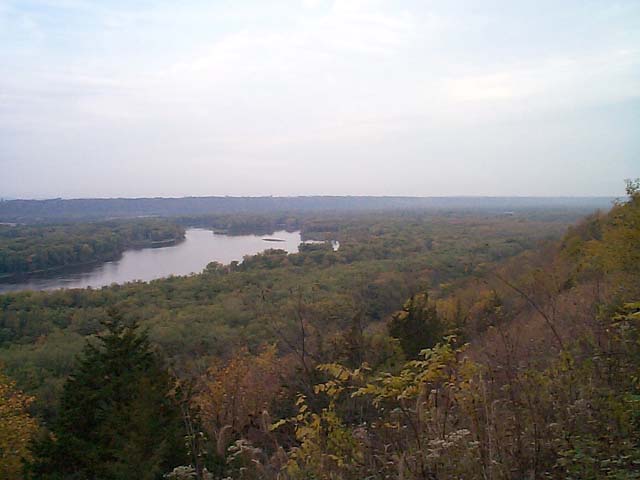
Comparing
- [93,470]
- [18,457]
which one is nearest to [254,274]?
[18,457]

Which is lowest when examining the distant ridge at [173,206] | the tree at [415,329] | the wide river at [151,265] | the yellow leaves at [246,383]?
the wide river at [151,265]

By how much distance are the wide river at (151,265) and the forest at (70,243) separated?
6.58 feet

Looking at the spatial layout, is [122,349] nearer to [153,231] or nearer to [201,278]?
[201,278]

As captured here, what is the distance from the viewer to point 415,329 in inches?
348

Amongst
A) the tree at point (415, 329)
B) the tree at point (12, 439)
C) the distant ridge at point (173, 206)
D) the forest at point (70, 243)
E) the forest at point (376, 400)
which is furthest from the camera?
the distant ridge at point (173, 206)

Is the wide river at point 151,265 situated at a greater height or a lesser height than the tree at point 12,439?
lesser

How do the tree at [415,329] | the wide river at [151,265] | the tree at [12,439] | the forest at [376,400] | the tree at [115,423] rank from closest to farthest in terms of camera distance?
1. the forest at [376,400]
2. the tree at [115,423]
3. the tree at [12,439]
4. the tree at [415,329]
5. the wide river at [151,265]

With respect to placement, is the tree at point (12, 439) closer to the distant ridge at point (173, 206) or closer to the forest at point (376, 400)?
the forest at point (376, 400)

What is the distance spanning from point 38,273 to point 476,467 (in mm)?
45973

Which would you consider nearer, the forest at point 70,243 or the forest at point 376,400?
the forest at point 376,400

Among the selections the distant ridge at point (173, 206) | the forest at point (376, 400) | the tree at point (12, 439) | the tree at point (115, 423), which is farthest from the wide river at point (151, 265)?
the distant ridge at point (173, 206)

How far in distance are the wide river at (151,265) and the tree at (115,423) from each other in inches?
1154

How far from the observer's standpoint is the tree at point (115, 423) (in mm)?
3475

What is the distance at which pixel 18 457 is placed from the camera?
22.6 feet
